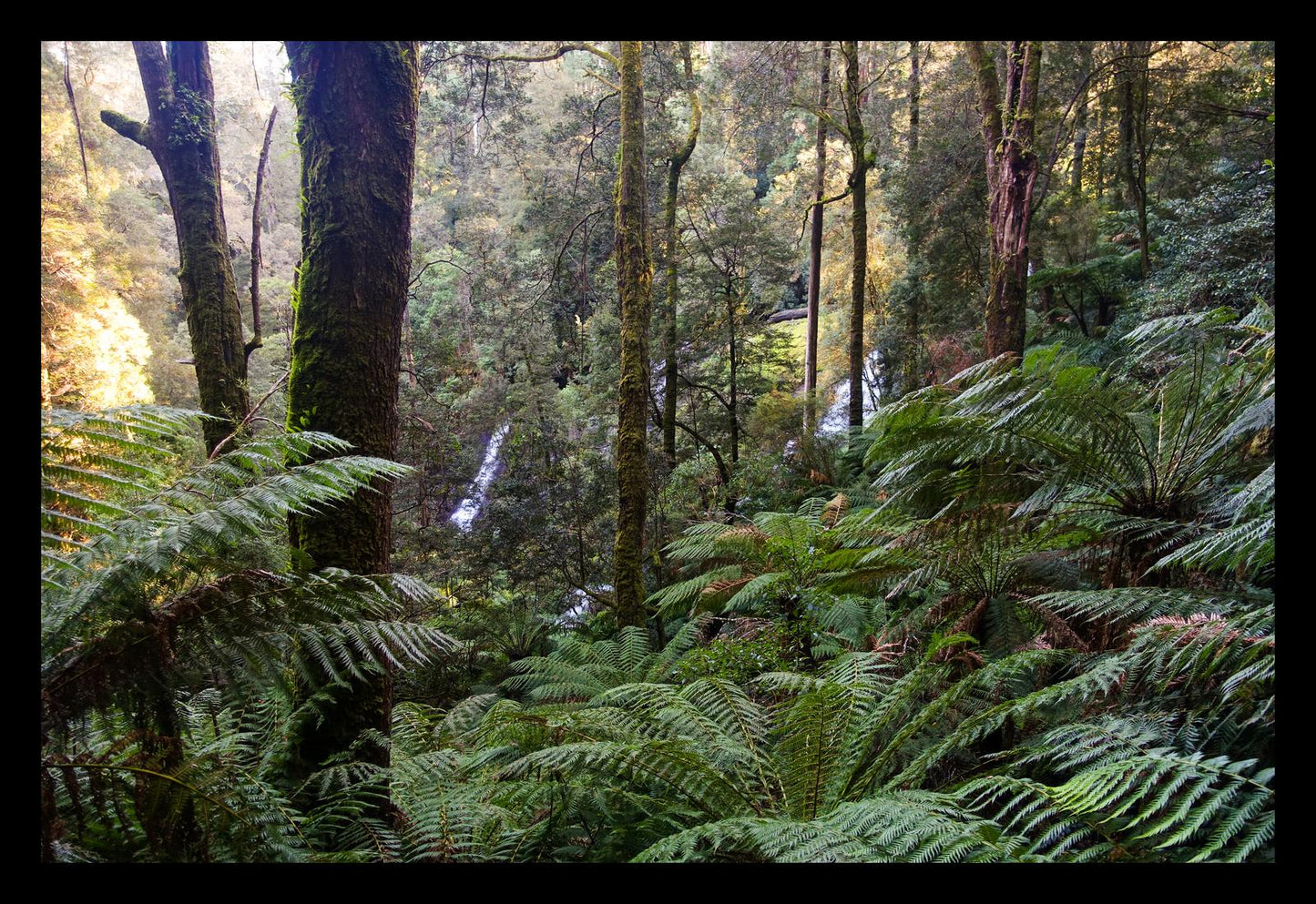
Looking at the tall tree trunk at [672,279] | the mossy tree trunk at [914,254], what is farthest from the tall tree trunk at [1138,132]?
the tall tree trunk at [672,279]

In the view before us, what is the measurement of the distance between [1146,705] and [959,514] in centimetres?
96

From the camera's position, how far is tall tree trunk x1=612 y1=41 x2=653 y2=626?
524cm

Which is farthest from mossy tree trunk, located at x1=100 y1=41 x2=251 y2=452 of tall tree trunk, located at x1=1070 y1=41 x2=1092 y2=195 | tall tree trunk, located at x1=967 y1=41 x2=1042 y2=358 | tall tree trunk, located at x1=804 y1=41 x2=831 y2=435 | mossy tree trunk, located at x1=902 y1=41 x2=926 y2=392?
tall tree trunk, located at x1=1070 y1=41 x2=1092 y2=195

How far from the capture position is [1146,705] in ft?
5.61

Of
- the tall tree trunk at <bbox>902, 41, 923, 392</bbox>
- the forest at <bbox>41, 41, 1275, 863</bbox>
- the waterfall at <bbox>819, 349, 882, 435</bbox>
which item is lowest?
the forest at <bbox>41, 41, 1275, 863</bbox>

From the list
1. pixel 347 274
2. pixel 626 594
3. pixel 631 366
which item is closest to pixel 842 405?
pixel 631 366

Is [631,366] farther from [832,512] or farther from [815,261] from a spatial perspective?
[815,261]

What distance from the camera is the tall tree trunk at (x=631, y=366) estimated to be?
206 inches

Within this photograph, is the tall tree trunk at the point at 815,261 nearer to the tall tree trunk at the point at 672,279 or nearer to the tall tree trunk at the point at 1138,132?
the tall tree trunk at the point at 672,279

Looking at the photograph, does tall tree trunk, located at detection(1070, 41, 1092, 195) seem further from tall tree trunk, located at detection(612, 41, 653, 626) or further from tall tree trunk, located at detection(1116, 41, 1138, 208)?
tall tree trunk, located at detection(612, 41, 653, 626)

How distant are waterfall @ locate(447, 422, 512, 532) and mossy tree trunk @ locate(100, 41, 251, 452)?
3.63m

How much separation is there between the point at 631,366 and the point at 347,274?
10.8ft
